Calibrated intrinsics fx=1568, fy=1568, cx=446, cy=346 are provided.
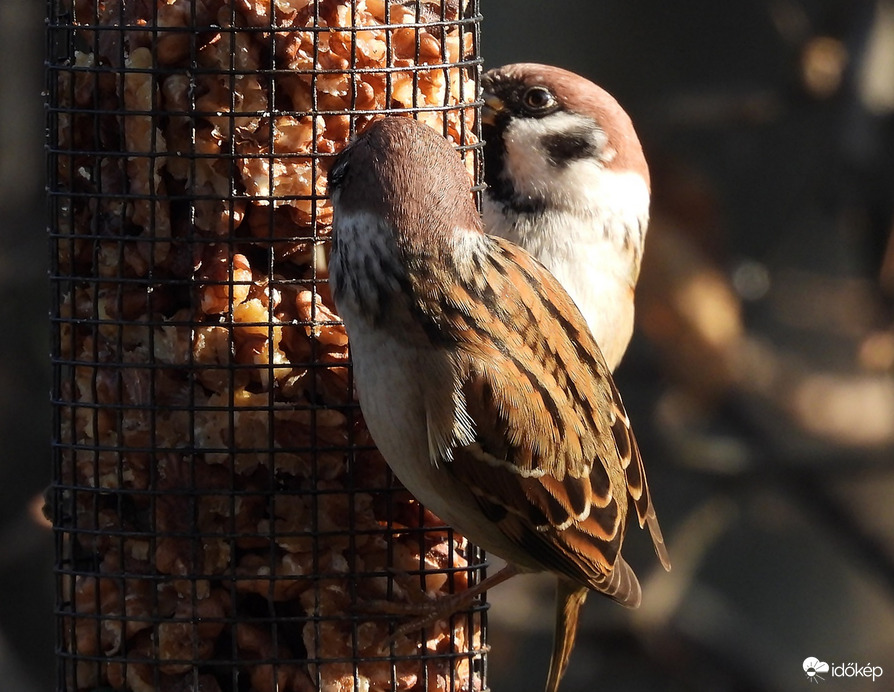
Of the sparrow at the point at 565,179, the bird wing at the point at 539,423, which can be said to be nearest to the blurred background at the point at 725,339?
the sparrow at the point at 565,179

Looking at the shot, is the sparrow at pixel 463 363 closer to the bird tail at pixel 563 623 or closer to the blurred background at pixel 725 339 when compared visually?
the bird tail at pixel 563 623

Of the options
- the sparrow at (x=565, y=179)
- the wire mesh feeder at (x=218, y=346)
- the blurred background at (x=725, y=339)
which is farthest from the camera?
the blurred background at (x=725, y=339)

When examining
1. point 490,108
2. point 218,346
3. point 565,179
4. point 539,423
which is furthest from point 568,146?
point 218,346

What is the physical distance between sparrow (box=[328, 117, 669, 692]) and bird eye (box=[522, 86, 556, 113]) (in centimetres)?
102

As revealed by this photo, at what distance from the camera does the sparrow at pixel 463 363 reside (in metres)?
3.24

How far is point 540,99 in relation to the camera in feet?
14.5

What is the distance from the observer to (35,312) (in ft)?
20.7

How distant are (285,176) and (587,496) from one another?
97 cm

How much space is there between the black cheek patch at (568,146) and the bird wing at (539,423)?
0.96m

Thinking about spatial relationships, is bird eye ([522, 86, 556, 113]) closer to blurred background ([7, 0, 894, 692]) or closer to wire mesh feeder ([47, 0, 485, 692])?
wire mesh feeder ([47, 0, 485, 692])

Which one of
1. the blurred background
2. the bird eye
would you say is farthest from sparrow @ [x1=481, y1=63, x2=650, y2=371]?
the blurred background

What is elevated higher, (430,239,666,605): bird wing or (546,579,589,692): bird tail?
(430,239,666,605): bird wing

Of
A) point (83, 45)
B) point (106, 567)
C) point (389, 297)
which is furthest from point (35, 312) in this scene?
point (389, 297)

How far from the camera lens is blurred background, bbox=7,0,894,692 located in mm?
6027
